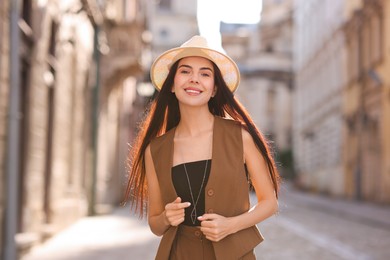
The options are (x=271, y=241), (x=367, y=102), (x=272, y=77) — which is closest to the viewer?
(x=271, y=241)

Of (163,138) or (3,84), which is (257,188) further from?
(3,84)

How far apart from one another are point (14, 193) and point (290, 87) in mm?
56394

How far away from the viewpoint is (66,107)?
48.4ft

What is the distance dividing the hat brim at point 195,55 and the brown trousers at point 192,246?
25.8 inches

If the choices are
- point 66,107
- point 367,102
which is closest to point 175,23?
point 367,102

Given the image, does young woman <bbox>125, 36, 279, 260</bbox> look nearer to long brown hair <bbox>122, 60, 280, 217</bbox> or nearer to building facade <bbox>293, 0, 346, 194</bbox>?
long brown hair <bbox>122, 60, 280, 217</bbox>

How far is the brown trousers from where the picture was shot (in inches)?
113

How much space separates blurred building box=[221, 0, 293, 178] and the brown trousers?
185 feet

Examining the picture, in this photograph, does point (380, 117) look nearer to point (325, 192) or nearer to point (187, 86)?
point (325, 192)

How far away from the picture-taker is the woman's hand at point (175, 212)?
2.78 meters

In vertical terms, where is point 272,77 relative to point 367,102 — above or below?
above

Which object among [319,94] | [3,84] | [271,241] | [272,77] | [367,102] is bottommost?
[271,241]

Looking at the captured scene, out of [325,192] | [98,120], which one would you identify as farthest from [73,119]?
[325,192]

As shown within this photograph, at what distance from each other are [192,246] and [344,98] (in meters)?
31.1
